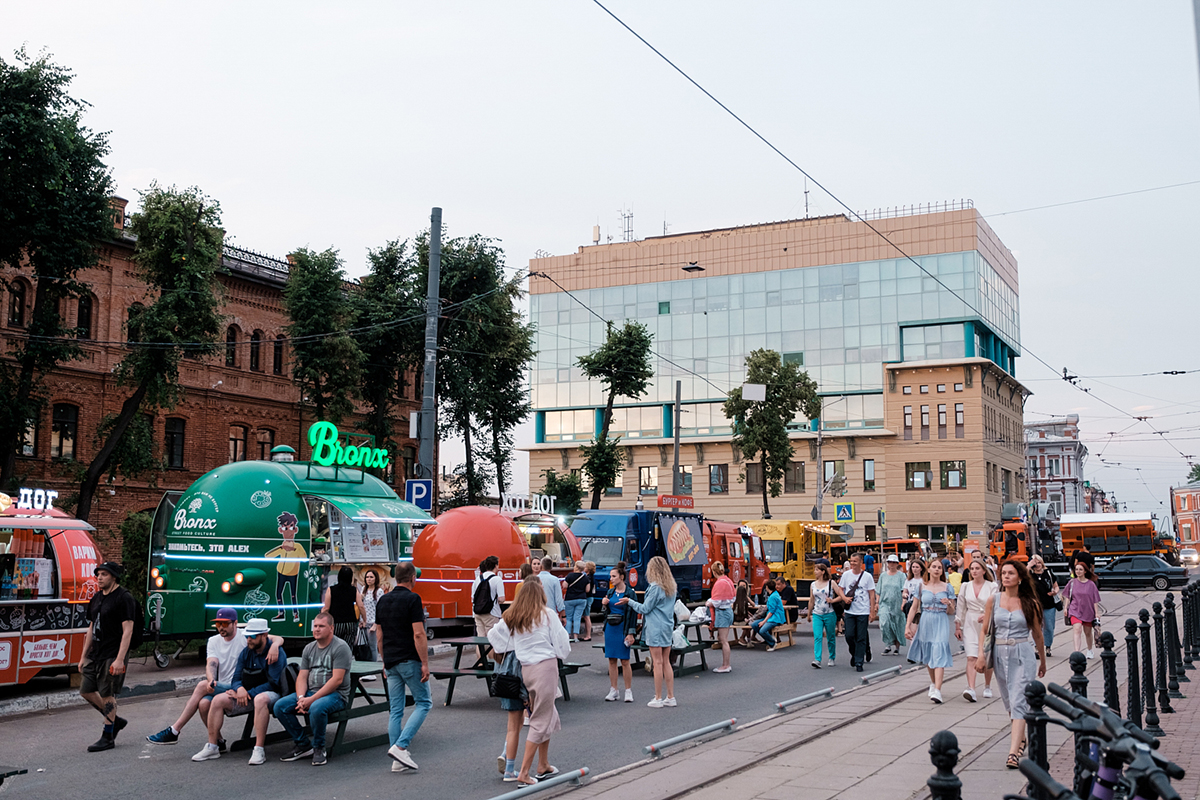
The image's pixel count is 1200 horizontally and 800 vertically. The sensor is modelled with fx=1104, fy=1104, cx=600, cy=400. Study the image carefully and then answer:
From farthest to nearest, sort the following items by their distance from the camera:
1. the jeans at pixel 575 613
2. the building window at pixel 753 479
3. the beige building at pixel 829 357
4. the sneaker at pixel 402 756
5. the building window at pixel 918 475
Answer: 1. the building window at pixel 753 479
2. the building window at pixel 918 475
3. the beige building at pixel 829 357
4. the jeans at pixel 575 613
5. the sneaker at pixel 402 756

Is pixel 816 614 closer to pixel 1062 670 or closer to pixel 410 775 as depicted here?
pixel 1062 670

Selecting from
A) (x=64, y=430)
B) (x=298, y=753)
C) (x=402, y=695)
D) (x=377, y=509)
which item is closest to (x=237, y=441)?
(x=64, y=430)

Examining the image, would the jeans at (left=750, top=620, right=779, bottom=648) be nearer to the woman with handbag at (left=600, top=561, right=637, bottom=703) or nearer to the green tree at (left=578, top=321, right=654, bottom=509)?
the woman with handbag at (left=600, top=561, right=637, bottom=703)

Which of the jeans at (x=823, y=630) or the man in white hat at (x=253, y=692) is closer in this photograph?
the man in white hat at (x=253, y=692)

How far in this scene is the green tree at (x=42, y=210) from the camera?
2825cm

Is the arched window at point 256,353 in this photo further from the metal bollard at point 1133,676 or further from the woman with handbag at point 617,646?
the metal bollard at point 1133,676

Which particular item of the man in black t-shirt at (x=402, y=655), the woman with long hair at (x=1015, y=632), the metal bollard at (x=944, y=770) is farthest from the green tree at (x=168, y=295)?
the metal bollard at (x=944, y=770)

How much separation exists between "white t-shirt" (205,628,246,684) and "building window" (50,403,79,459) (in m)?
27.5

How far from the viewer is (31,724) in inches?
501

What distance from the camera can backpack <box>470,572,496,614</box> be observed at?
15.4 metres

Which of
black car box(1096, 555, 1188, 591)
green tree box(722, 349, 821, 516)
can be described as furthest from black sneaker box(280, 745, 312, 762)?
green tree box(722, 349, 821, 516)

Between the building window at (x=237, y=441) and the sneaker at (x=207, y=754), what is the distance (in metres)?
31.3

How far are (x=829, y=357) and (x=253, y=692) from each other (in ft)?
200

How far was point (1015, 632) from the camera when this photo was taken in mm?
9711
